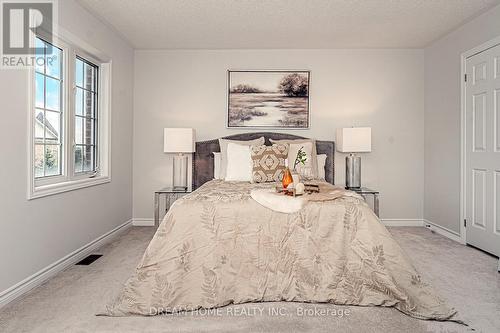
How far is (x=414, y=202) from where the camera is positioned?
189 inches

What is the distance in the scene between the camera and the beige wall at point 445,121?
13.0 ft

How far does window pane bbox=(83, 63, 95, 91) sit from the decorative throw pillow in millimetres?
2514

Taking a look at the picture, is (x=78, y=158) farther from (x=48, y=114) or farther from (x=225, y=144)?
(x=225, y=144)

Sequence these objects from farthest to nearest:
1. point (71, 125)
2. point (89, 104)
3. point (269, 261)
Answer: point (89, 104) → point (71, 125) → point (269, 261)

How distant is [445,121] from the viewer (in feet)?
14.0

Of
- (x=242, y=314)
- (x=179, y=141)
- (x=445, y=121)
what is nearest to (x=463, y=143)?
(x=445, y=121)

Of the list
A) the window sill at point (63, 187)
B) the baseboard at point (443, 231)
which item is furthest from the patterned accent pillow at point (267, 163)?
the baseboard at point (443, 231)

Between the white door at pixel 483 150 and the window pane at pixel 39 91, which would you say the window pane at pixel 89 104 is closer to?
the window pane at pixel 39 91

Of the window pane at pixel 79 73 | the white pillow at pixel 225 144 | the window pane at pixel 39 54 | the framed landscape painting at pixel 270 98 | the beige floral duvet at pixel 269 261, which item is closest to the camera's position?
the beige floral duvet at pixel 269 261

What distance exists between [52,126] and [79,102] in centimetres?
62

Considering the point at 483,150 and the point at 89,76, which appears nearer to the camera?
the point at 483,150

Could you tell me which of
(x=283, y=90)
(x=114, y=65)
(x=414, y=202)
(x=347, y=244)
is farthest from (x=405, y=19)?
(x=114, y=65)

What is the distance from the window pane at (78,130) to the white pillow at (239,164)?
169 cm

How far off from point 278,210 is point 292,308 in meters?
0.66
